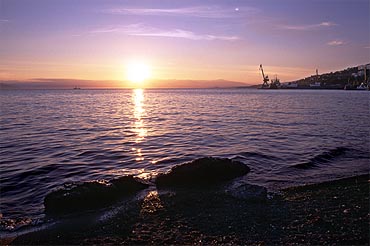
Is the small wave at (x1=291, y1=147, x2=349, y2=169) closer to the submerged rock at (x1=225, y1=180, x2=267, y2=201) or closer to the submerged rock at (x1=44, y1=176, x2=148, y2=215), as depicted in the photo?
the submerged rock at (x1=225, y1=180, x2=267, y2=201)

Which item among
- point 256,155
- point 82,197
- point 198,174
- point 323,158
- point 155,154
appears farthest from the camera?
point 155,154

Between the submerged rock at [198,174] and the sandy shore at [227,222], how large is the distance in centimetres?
143

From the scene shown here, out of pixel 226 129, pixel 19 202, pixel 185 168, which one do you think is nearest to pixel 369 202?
pixel 185 168

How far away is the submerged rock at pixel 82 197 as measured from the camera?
8.18 metres

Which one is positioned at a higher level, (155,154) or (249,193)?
(249,193)

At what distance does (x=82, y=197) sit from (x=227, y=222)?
13.4ft

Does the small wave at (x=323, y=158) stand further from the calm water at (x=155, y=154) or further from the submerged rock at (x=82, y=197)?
the submerged rock at (x=82, y=197)

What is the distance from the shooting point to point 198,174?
1038 centimetres

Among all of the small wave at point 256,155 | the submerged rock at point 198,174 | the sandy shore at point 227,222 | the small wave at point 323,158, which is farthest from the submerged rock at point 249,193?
the small wave at point 256,155

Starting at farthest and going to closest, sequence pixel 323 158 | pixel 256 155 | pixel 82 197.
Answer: pixel 256 155
pixel 323 158
pixel 82 197

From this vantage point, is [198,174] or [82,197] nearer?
[82,197]

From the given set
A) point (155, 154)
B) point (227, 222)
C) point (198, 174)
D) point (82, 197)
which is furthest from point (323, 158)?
point (82, 197)

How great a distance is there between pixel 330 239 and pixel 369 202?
253 centimetres

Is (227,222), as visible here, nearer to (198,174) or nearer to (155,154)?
(198,174)
